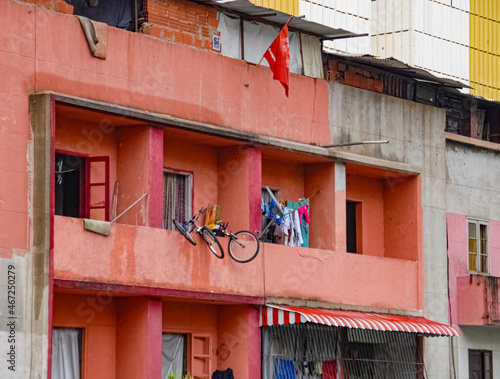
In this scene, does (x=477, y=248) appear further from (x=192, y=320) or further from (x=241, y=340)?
(x=192, y=320)

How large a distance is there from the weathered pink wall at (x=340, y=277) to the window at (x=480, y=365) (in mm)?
2318

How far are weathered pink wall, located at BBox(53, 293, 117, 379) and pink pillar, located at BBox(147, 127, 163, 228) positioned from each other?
1.55 meters

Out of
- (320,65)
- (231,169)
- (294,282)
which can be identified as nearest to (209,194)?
(231,169)

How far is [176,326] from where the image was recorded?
23844 millimetres

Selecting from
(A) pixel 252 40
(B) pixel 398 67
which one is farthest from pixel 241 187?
(B) pixel 398 67

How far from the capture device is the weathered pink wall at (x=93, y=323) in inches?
867

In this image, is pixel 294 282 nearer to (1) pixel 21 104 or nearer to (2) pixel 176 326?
(2) pixel 176 326

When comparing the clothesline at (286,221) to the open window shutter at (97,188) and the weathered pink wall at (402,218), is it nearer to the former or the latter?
the weathered pink wall at (402,218)

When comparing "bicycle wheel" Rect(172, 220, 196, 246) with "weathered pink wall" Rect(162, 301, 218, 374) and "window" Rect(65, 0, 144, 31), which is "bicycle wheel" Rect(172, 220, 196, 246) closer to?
"weathered pink wall" Rect(162, 301, 218, 374)

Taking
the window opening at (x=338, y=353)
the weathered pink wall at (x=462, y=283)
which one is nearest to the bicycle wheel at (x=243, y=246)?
the window opening at (x=338, y=353)

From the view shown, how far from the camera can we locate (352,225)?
90.7 feet

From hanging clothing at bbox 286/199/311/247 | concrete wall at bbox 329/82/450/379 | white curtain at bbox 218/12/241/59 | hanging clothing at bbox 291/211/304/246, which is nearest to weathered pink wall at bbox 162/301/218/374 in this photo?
hanging clothing at bbox 291/211/304/246

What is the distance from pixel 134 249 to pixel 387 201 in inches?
302

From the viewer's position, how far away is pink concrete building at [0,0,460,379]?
20750 millimetres
